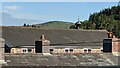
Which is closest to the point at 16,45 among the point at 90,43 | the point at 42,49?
the point at 90,43

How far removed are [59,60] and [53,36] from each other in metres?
31.9

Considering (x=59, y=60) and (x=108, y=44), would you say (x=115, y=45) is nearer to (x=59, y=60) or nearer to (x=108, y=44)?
(x=108, y=44)

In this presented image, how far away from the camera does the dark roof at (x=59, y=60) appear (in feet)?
83.3

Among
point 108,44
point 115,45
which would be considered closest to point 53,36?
point 108,44

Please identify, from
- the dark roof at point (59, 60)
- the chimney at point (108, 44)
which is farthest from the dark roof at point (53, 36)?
the dark roof at point (59, 60)

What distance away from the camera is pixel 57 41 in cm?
5800

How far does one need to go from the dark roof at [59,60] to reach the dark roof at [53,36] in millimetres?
25441

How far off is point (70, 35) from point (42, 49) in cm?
3117

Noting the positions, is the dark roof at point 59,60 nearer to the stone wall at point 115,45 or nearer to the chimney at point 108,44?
the stone wall at point 115,45

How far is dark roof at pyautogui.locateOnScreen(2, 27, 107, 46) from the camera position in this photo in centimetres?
5433

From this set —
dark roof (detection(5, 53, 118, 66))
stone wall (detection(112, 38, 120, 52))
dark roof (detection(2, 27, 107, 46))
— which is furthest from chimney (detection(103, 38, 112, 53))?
dark roof (detection(2, 27, 107, 46))

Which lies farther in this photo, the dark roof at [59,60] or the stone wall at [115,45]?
the stone wall at [115,45]

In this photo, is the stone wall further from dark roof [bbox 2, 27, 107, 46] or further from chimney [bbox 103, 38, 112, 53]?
dark roof [bbox 2, 27, 107, 46]

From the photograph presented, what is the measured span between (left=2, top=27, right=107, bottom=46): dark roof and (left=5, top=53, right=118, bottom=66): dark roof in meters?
25.4
